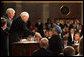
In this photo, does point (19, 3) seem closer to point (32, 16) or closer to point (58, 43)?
point (32, 16)

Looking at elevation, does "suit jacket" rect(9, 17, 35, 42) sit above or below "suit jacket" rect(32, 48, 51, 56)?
above

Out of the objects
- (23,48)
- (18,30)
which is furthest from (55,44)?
(18,30)

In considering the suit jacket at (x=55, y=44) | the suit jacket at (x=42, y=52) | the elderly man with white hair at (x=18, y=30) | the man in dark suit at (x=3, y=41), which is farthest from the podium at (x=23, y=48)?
the suit jacket at (x=42, y=52)

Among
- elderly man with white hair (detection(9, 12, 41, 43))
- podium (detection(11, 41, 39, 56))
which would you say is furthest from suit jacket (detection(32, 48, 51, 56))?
elderly man with white hair (detection(9, 12, 41, 43))

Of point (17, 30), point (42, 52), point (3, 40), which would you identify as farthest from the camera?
point (17, 30)

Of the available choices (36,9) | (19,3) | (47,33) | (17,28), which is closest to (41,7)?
(36,9)

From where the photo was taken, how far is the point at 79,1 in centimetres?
1658

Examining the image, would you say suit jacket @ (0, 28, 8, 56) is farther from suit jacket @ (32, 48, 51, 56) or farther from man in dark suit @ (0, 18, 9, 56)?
suit jacket @ (32, 48, 51, 56)

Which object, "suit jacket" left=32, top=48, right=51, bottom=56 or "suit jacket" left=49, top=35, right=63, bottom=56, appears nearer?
"suit jacket" left=32, top=48, right=51, bottom=56

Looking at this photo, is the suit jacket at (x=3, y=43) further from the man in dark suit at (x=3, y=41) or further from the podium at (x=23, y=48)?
the podium at (x=23, y=48)

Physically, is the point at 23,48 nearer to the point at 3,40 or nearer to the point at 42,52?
the point at 3,40

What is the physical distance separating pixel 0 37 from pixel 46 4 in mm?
9669

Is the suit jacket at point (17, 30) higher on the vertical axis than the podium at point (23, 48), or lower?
higher

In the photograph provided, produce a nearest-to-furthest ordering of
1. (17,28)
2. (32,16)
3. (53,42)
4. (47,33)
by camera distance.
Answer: (53,42) < (17,28) < (47,33) < (32,16)
